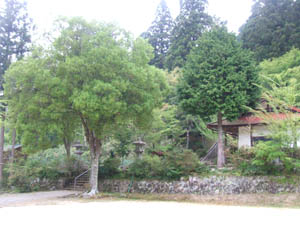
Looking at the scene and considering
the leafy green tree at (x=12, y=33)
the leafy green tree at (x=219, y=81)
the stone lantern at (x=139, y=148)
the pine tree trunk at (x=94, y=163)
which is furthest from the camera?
the leafy green tree at (x=12, y=33)

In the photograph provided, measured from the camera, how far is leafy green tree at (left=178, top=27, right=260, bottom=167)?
53.0 ft

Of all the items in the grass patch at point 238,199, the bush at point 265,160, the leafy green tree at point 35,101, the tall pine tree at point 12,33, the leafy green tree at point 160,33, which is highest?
the leafy green tree at point 160,33

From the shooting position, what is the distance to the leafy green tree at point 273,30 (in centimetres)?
2742

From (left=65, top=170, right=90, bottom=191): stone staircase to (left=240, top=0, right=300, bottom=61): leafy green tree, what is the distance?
19.6 metres

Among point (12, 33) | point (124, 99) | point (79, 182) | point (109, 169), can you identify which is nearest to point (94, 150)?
point (109, 169)

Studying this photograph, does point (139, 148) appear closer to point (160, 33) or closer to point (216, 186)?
point (216, 186)

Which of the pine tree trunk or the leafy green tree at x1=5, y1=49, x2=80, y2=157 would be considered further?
the pine tree trunk

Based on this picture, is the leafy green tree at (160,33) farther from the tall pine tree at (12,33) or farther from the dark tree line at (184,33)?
the tall pine tree at (12,33)

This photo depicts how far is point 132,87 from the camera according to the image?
14.4 metres

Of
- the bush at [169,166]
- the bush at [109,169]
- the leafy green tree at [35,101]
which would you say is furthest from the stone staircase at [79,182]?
the leafy green tree at [35,101]

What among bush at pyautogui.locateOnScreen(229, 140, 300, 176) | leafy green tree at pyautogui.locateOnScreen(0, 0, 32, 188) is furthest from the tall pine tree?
bush at pyautogui.locateOnScreen(229, 140, 300, 176)

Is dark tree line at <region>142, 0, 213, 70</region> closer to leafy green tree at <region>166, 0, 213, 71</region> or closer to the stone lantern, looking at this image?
leafy green tree at <region>166, 0, 213, 71</region>

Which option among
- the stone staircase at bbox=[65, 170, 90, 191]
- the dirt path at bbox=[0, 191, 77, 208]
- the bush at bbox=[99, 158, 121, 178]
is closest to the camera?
the dirt path at bbox=[0, 191, 77, 208]

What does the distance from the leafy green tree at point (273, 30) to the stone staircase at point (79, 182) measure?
64.4 ft
